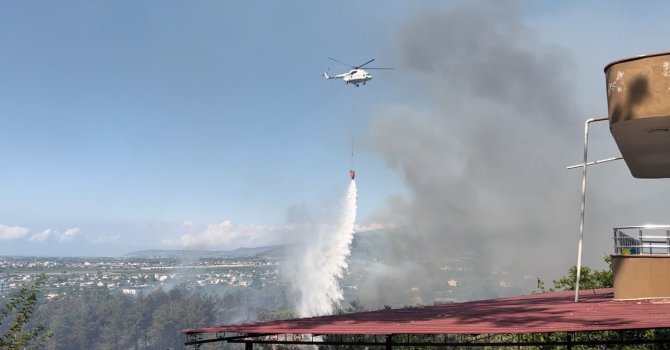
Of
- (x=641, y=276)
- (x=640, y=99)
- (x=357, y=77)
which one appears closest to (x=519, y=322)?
(x=641, y=276)

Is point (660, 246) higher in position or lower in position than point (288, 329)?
higher

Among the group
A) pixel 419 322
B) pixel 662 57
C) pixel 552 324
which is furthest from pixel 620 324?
pixel 662 57

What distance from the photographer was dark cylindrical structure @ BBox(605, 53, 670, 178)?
15.4 m

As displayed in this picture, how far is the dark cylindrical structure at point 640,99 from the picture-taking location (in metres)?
15.4

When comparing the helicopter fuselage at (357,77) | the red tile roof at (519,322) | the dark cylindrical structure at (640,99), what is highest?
the helicopter fuselage at (357,77)

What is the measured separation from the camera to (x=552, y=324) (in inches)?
517

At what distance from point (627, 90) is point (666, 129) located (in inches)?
63.0

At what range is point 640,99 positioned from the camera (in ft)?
51.4

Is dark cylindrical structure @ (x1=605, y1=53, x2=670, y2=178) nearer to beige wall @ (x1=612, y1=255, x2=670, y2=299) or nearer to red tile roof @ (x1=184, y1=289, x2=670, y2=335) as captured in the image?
beige wall @ (x1=612, y1=255, x2=670, y2=299)

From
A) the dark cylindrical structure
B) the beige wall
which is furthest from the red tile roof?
the dark cylindrical structure

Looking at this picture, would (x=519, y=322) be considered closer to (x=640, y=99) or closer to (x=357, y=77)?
(x=640, y=99)

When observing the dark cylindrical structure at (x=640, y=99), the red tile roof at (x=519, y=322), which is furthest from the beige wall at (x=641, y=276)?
the dark cylindrical structure at (x=640, y=99)

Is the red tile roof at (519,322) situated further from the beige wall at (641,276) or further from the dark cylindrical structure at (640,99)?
the dark cylindrical structure at (640,99)

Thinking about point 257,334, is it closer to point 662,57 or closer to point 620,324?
point 620,324
